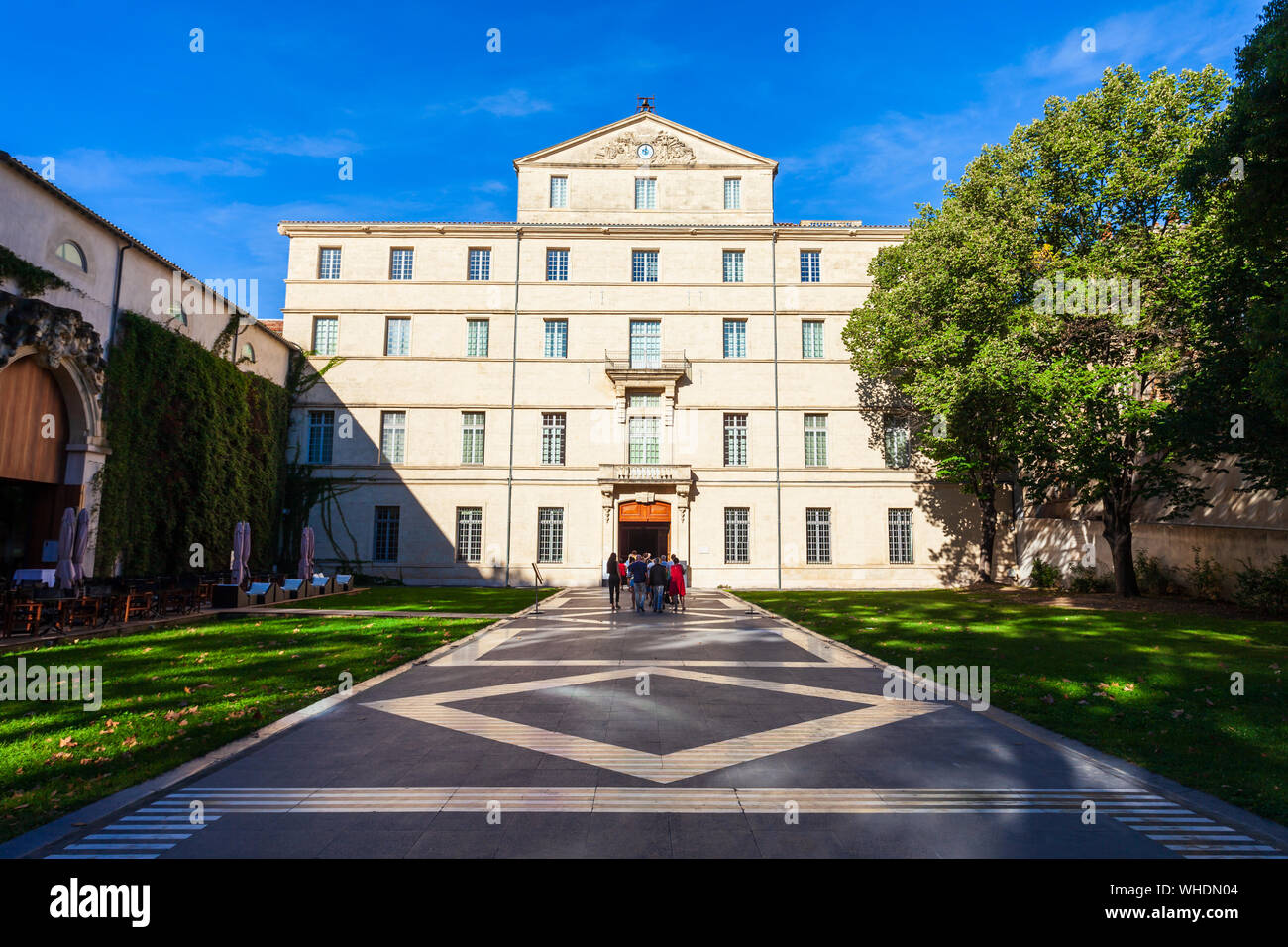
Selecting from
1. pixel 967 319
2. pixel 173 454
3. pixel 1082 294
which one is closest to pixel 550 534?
pixel 173 454

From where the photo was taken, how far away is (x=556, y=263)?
3512 cm

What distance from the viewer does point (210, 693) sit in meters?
8.92

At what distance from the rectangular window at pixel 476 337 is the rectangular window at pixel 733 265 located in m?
12.3

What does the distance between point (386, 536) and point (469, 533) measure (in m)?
3.92

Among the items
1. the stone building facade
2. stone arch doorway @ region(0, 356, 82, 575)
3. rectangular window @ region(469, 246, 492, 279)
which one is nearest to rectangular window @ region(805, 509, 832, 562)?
the stone building facade

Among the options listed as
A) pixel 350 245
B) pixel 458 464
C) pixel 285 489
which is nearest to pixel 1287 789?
pixel 458 464

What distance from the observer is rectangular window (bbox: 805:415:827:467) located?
34000mm

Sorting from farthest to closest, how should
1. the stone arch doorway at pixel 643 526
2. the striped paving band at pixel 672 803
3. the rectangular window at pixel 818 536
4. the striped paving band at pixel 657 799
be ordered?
the rectangular window at pixel 818 536 < the stone arch doorway at pixel 643 526 < the striped paving band at pixel 657 799 < the striped paving band at pixel 672 803

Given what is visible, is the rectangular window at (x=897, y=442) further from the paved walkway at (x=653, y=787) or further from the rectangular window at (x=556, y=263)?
the paved walkway at (x=653, y=787)

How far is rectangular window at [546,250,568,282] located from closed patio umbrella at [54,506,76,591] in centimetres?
2290

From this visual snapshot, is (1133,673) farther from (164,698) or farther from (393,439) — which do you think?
(393,439)

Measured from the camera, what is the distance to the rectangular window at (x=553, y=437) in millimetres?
33719

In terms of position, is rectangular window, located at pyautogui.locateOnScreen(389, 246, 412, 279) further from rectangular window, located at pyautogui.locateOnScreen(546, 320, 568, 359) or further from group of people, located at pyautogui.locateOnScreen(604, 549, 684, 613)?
group of people, located at pyautogui.locateOnScreen(604, 549, 684, 613)

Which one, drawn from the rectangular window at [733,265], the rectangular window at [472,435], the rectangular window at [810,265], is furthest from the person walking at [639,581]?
the rectangular window at [810,265]
